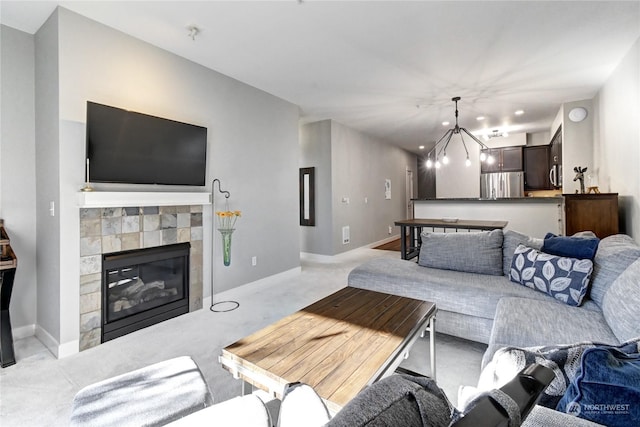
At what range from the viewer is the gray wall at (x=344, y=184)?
561 cm

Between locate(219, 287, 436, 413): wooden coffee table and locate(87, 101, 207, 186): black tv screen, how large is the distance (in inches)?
78.0

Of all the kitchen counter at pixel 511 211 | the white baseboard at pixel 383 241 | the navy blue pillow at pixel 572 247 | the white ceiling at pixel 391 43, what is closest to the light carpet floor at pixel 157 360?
the navy blue pillow at pixel 572 247

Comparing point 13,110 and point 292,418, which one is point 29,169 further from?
point 292,418

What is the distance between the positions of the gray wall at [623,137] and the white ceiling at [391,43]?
0.20m

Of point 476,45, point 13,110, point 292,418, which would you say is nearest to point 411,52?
point 476,45

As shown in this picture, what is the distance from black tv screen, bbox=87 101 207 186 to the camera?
2.39 m

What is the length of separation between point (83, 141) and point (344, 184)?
169 inches

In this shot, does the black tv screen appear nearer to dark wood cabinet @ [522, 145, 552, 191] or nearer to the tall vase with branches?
the tall vase with branches

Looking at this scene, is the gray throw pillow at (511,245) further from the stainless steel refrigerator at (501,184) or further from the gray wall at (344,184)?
the stainless steel refrigerator at (501,184)

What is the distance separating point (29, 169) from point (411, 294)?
350cm

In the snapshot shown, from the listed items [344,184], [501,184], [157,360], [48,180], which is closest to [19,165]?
[48,180]

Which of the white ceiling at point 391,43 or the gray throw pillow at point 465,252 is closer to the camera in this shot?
the white ceiling at point 391,43

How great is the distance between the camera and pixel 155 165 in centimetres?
279

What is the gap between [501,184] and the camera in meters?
6.96
